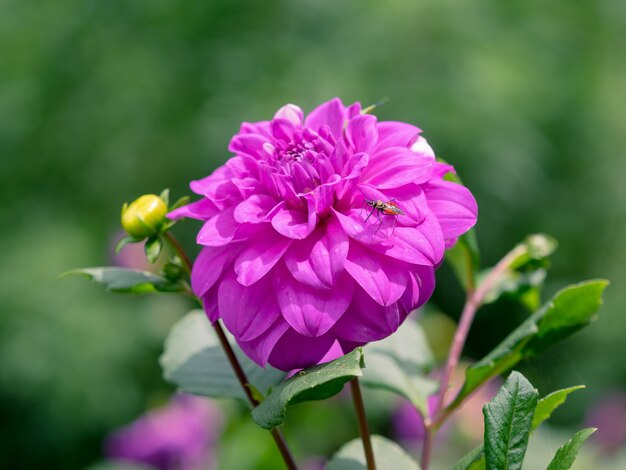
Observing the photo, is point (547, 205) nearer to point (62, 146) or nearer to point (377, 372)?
point (62, 146)

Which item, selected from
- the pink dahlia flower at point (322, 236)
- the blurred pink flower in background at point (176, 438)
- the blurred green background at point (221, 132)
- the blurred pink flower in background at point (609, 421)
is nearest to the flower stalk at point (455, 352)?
the pink dahlia flower at point (322, 236)

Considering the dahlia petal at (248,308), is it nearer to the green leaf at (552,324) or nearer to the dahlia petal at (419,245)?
the dahlia petal at (419,245)

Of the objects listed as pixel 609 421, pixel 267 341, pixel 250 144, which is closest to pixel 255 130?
pixel 250 144

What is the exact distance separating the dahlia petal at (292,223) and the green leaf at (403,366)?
11.5 inches

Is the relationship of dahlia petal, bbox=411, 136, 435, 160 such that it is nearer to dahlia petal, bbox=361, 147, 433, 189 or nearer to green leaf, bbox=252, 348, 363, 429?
dahlia petal, bbox=361, 147, 433, 189

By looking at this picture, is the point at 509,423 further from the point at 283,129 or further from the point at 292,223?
the point at 283,129

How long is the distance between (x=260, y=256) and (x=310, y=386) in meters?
0.13

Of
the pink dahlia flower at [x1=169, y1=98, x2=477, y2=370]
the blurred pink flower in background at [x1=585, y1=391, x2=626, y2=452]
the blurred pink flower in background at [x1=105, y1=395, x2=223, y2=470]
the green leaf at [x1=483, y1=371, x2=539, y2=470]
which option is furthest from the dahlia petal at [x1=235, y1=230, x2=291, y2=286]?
the blurred pink flower in background at [x1=585, y1=391, x2=626, y2=452]

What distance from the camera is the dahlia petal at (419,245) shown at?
661mm

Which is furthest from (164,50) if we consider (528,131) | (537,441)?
(537,441)

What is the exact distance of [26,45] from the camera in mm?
3361

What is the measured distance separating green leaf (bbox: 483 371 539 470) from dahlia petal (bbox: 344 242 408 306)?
12 centimetres

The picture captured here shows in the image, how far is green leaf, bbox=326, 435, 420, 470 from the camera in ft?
2.75

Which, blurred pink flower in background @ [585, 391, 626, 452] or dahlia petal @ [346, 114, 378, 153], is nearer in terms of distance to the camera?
dahlia petal @ [346, 114, 378, 153]
